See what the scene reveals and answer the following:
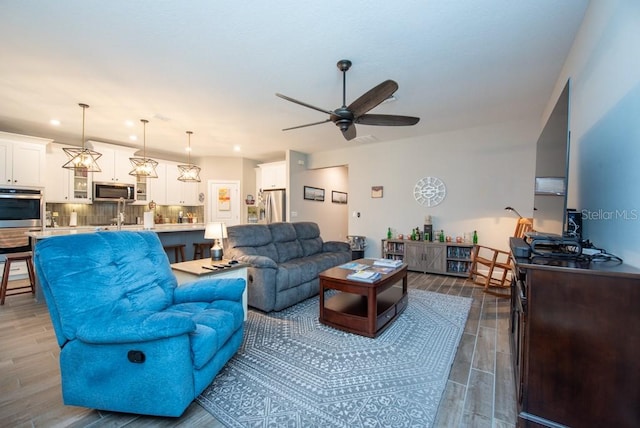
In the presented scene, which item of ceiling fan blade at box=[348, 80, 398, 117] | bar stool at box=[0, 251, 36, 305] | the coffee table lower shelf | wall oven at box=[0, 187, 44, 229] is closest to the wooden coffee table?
the coffee table lower shelf

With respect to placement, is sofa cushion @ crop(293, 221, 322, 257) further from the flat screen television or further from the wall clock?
the flat screen television

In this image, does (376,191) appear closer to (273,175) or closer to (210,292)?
(273,175)

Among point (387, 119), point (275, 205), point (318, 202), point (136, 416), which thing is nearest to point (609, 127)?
point (387, 119)

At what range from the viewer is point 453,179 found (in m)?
5.10

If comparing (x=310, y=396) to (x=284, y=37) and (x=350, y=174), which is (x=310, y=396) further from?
(x=350, y=174)

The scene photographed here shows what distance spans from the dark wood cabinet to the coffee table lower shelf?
4.35ft

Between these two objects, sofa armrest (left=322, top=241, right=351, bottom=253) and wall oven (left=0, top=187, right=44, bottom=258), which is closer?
wall oven (left=0, top=187, right=44, bottom=258)

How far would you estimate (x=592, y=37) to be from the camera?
6.24ft

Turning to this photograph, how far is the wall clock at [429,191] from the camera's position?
17.2 ft

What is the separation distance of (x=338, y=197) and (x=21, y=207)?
6.63 metres

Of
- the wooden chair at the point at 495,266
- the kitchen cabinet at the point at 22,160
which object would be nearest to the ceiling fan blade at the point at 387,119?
the wooden chair at the point at 495,266

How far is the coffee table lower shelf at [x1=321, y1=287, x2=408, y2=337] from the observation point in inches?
102

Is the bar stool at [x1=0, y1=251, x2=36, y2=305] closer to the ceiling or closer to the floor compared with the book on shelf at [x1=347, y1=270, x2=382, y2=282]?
closer to the floor

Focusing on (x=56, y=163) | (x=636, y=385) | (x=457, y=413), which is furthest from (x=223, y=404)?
(x=56, y=163)
